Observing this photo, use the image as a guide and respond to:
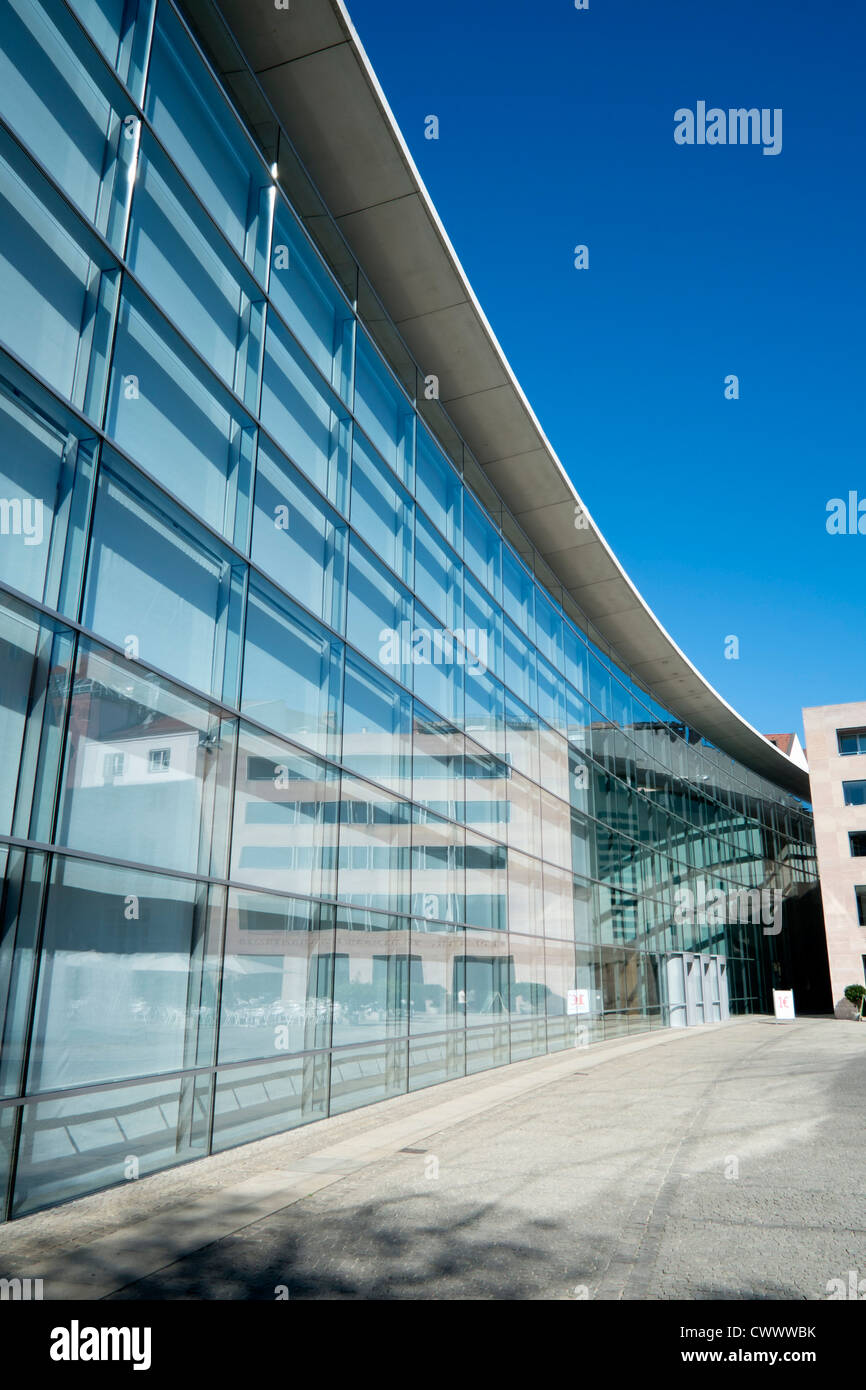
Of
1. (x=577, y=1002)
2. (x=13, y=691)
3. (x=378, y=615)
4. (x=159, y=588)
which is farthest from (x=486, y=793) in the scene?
(x=13, y=691)

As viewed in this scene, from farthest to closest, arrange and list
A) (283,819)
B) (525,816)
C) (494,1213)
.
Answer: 1. (525,816)
2. (283,819)
3. (494,1213)

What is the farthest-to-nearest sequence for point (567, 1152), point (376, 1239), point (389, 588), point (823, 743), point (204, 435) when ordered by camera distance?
1. point (823, 743)
2. point (389, 588)
3. point (204, 435)
4. point (567, 1152)
5. point (376, 1239)

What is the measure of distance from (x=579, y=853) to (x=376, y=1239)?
19.7 metres

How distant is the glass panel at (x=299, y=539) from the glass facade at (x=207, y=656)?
0.19 ft

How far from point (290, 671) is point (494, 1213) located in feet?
23.0

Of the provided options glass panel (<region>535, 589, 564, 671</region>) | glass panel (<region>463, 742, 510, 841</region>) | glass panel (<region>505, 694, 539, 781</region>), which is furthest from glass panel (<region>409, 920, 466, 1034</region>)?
glass panel (<region>535, 589, 564, 671</region>)

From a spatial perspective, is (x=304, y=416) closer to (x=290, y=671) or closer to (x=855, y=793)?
(x=290, y=671)

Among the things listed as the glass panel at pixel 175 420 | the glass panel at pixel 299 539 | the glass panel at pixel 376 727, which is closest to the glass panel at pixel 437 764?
the glass panel at pixel 376 727

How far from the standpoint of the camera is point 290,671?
12.7 metres

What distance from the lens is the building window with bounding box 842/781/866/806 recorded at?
46906 mm

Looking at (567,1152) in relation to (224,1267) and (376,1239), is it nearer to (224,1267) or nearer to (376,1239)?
(376,1239)
